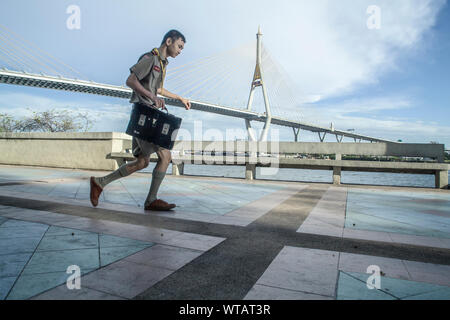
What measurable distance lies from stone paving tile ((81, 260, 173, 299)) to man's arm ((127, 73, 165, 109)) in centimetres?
200

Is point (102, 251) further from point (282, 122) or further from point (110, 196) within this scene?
point (282, 122)

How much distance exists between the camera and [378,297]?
4.79ft

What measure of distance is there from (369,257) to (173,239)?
155cm

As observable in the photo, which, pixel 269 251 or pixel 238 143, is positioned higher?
pixel 238 143

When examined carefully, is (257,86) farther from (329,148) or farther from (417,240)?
(417,240)

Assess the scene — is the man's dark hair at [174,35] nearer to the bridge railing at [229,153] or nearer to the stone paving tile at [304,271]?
the stone paving tile at [304,271]

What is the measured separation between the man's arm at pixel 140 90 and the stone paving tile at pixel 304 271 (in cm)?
215

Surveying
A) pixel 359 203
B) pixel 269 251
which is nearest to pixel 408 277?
pixel 269 251

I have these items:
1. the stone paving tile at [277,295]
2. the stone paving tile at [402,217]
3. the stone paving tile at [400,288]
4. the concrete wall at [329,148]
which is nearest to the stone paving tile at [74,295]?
the stone paving tile at [277,295]

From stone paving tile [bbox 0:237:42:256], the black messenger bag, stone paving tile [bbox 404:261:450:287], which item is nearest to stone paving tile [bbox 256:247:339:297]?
stone paving tile [bbox 404:261:450:287]

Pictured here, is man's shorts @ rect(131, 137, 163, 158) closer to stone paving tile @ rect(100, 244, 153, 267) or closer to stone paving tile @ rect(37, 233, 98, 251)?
stone paving tile @ rect(37, 233, 98, 251)

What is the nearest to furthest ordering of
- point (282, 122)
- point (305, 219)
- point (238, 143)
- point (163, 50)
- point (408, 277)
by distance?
1. point (408, 277)
2. point (305, 219)
3. point (163, 50)
4. point (238, 143)
5. point (282, 122)

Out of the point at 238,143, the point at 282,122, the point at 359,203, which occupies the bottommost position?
the point at 359,203

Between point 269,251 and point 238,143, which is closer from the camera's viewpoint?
point 269,251
